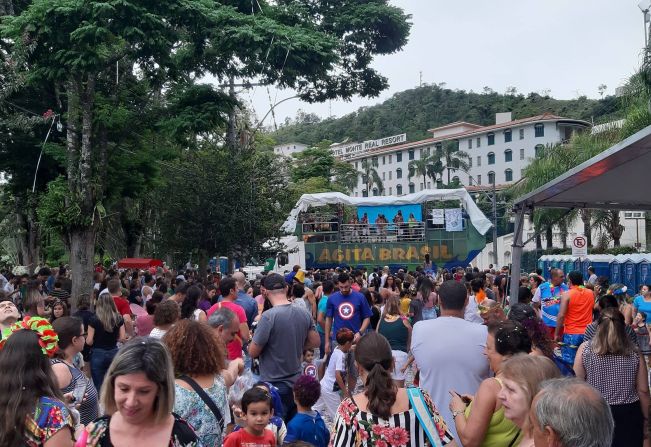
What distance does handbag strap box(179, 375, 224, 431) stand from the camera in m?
3.83

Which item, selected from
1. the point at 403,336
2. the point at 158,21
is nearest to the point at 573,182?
the point at 403,336

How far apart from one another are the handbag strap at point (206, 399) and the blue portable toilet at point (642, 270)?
23331 mm

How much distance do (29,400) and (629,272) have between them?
83.6 ft

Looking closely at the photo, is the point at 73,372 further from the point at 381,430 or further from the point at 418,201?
the point at 418,201

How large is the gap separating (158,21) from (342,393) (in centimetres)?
1073

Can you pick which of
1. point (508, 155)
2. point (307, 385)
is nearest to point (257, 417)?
point (307, 385)

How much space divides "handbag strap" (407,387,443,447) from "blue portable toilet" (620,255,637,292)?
935 inches

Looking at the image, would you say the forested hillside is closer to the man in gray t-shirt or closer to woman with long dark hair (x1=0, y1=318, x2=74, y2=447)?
the man in gray t-shirt

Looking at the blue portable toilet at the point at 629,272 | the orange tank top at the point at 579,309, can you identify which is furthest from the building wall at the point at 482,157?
the orange tank top at the point at 579,309

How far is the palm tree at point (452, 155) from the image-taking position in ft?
290

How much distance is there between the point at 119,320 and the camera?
27.4 feet

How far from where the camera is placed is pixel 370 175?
10500 cm

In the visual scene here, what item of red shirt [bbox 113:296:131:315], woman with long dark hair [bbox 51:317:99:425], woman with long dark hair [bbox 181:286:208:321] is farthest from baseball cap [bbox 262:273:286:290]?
red shirt [bbox 113:296:131:315]

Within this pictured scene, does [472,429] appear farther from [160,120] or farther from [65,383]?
[160,120]
